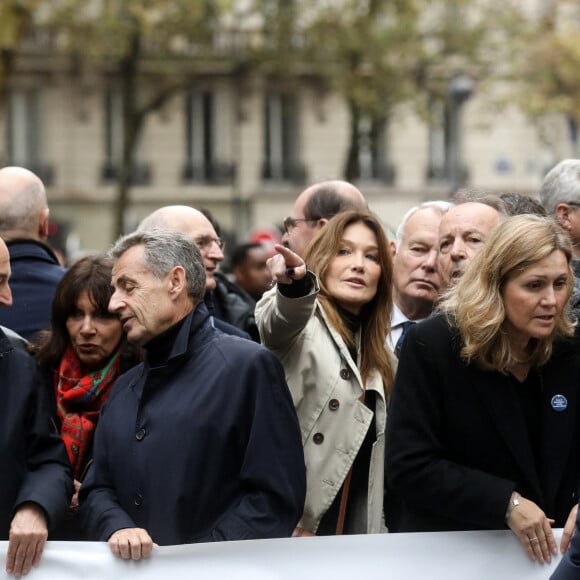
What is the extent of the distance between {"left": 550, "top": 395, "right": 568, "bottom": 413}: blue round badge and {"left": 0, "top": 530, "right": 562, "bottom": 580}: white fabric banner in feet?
1.29

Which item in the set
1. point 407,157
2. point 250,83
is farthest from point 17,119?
point 407,157

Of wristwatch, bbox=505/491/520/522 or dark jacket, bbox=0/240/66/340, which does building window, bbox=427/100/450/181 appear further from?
wristwatch, bbox=505/491/520/522

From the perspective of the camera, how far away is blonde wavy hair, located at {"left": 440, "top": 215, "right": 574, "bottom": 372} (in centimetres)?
437

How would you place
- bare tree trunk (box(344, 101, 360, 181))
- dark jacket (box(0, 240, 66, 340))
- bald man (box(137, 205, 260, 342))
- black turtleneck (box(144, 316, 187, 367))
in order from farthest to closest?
bare tree trunk (box(344, 101, 360, 181)) < bald man (box(137, 205, 260, 342)) < dark jacket (box(0, 240, 66, 340)) < black turtleneck (box(144, 316, 187, 367))

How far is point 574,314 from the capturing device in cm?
480

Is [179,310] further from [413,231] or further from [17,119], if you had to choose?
[17,119]

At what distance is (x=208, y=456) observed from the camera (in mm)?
4352

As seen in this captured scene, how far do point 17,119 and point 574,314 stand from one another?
31.0 metres

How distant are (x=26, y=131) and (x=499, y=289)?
3122cm

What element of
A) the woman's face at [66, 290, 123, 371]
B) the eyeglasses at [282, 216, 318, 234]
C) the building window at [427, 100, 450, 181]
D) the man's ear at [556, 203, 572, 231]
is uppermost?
the man's ear at [556, 203, 572, 231]

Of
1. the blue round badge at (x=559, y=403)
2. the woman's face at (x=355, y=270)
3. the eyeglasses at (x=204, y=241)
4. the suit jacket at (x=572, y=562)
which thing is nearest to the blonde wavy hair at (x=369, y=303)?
the woman's face at (x=355, y=270)

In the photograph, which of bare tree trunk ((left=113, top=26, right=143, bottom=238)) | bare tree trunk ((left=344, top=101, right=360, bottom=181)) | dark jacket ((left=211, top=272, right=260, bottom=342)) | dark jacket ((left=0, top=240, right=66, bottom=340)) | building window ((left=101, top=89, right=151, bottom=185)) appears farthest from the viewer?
building window ((left=101, top=89, right=151, bottom=185))

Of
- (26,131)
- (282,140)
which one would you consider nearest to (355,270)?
(282,140)

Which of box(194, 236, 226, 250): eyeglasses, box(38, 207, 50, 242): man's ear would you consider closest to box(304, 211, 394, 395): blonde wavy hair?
box(194, 236, 226, 250): eyeglasses
